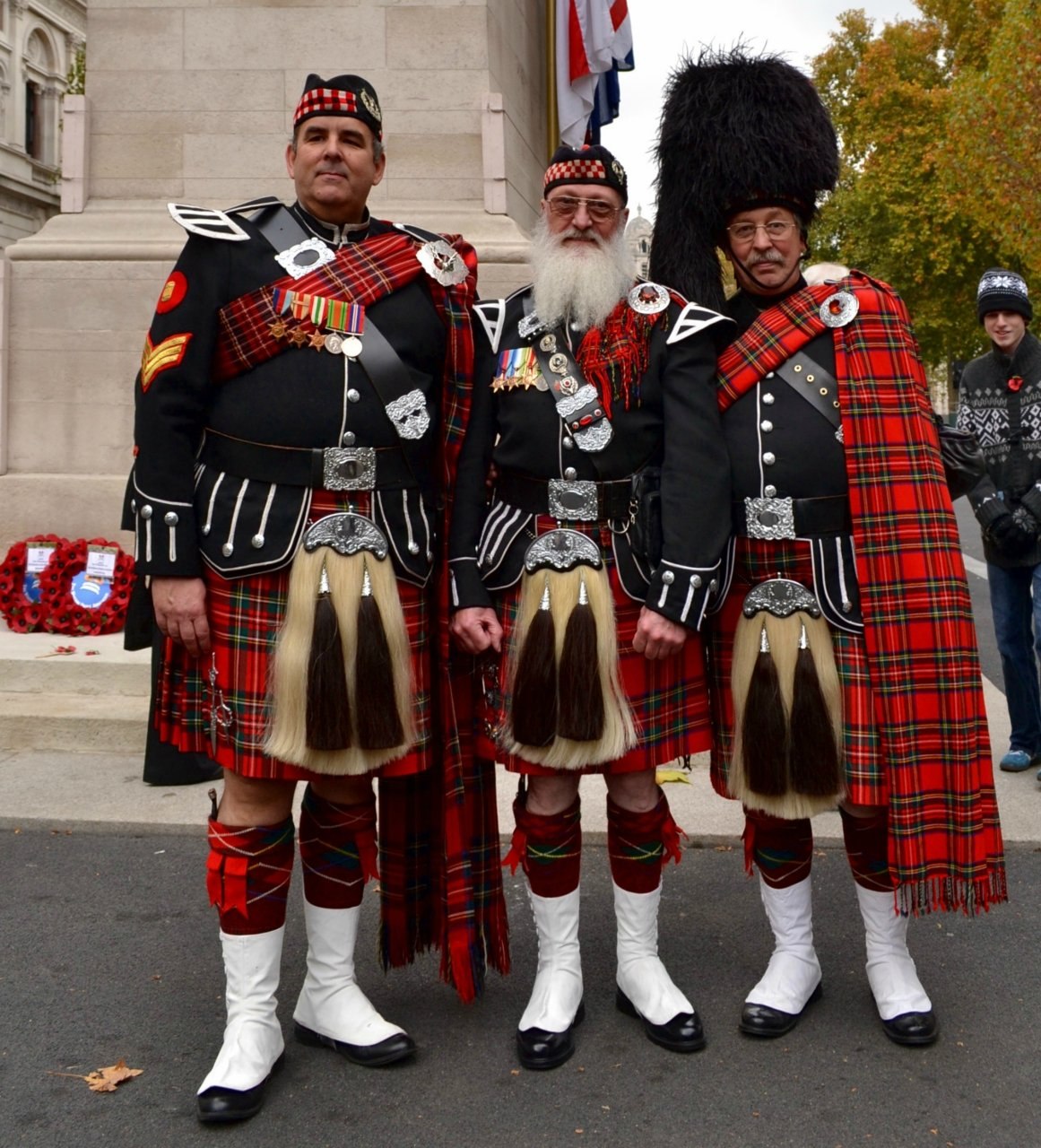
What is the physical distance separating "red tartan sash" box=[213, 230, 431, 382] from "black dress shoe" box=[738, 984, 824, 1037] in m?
1.95

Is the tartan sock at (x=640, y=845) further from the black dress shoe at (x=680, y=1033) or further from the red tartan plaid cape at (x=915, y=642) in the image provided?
the red tartan plaid cape at (x=915, y=642)

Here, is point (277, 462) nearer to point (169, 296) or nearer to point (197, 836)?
point (169, 296)

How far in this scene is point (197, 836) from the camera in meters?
4.46

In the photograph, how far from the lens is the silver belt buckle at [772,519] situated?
115 inches

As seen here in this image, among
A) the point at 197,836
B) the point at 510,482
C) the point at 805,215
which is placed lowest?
the point at 197,836

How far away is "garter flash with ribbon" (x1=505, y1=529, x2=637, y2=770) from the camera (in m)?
2.81

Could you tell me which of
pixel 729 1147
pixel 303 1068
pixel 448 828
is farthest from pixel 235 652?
pixel 729 1147

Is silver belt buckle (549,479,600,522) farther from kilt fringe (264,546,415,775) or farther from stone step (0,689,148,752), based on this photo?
stone step (0,689,148,752)

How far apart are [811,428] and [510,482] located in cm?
74

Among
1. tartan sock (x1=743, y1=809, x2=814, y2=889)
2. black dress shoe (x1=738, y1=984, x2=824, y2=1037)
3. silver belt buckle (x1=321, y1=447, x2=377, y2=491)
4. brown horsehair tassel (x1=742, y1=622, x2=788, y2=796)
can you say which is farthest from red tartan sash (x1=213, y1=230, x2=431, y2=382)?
black dress shoe (x1=738, y1=984, x2=824, y2=1037)

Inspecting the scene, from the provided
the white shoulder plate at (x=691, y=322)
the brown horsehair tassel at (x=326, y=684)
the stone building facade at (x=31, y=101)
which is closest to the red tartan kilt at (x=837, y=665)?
the white shoulder plate at (x=691, y=322)

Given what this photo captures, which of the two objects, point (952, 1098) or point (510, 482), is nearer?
point (952, 1098)

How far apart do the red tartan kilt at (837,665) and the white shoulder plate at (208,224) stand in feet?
4.55

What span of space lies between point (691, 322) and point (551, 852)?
132 centimetres
